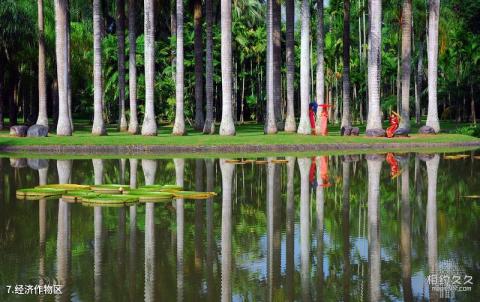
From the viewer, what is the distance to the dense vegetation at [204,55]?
50656 mm

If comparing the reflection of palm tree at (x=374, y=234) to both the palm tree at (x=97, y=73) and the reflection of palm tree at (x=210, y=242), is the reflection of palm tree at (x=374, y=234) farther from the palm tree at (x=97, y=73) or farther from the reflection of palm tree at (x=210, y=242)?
→ the palm tree at (x=97, y=73)

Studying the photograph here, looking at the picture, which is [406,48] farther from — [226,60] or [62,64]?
[62,64]

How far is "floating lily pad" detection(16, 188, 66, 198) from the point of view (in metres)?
17.8

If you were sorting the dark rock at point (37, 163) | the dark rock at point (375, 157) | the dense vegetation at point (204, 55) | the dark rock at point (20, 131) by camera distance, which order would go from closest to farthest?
the dark rock at point (37, 163) → the dark rock at point (375, 157) → the dark rock at point (20, 131) → the dense vegetation at point (204, 55)

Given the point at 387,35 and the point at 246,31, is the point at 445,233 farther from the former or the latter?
the point at 387,35

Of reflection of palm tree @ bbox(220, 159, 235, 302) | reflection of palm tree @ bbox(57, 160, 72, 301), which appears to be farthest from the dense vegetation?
reflection of palm tree @ bbox(57, 160, 72, 301)

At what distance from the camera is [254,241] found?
12516mm

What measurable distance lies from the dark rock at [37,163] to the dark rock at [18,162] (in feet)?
0.57

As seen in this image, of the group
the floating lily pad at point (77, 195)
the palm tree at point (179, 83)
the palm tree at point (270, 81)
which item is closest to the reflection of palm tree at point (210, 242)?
the floating lily pad at point (77, 195)

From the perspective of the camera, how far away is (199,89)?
46.1 meters

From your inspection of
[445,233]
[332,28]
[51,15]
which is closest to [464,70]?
[332,28]

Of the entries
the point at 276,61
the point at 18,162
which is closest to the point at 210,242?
the point at 18,162

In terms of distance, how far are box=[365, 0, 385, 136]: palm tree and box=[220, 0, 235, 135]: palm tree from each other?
6.98m

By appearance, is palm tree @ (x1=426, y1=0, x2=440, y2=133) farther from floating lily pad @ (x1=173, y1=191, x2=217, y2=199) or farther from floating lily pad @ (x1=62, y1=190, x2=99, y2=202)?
floating lily pad @ (x1=62, y1=190, x2=99, y2=202)
